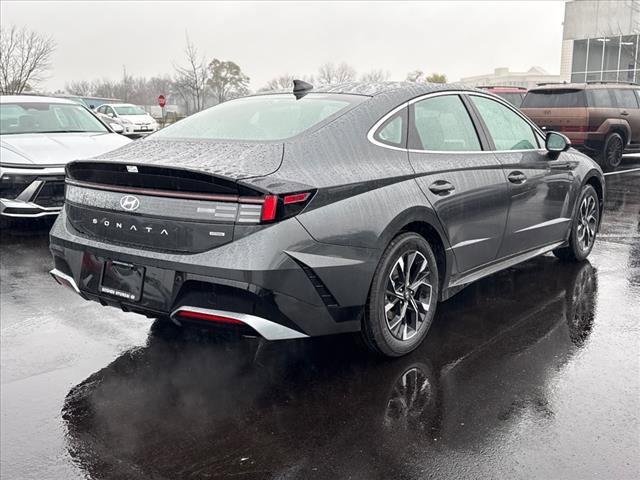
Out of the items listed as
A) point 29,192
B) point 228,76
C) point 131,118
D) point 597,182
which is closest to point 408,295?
point 597,182

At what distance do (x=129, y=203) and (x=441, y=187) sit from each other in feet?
5.95

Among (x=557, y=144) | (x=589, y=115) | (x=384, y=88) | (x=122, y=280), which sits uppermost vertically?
(x=384, y=88)

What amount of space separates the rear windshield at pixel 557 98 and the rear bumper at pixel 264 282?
11157 mm

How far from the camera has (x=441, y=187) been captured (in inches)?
149

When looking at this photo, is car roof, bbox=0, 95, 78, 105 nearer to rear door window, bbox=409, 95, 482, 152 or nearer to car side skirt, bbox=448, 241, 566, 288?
rear door window, bbox=409, 95, 482, 152

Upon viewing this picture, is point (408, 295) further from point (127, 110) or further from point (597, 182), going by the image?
point (127, 110)

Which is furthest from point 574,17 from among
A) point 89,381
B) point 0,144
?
point 89,381

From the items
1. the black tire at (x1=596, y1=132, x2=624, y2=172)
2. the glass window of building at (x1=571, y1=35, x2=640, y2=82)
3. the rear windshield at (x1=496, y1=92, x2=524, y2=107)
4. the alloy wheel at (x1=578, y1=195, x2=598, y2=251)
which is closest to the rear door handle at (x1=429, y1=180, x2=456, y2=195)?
the alloy wheel at (x1=578, y1=195, x2=598, y2=251)

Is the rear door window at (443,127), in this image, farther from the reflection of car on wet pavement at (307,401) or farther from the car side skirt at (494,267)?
the reflection of car on wet pavement at (307,401)

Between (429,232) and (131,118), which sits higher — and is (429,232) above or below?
below

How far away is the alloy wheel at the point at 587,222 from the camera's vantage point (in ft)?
18.8

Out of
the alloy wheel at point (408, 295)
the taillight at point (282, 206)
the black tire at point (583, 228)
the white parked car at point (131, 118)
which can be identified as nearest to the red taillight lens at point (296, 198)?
the taillight at point (282, 206)

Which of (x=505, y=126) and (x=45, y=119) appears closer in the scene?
(x=505, y=126)

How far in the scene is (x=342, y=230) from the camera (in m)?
3.16
